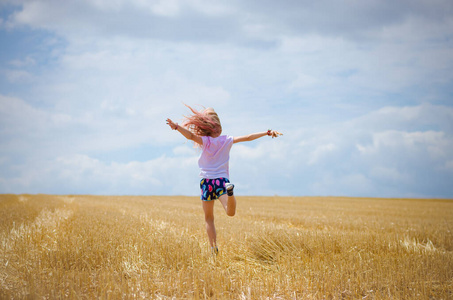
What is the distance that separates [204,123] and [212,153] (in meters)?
0.49

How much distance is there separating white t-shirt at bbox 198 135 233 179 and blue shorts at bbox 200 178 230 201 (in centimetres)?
6

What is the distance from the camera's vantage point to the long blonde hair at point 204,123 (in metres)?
5.17

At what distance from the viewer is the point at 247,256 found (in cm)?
551

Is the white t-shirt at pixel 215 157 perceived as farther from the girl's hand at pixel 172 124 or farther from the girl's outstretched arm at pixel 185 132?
the girl's hand at pixel 172 124

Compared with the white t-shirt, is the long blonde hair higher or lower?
higher

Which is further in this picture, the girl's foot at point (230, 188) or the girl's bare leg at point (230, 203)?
the girl's bare leg at point (230, 203)

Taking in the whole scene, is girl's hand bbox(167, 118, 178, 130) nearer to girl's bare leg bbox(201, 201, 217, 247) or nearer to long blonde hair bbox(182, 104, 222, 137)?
long blonde hair bbox(182, 104, 222, 137)

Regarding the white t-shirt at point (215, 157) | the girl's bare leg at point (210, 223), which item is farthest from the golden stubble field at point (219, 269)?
the white t-shirt at point (215, 157)

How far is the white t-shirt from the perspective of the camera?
5.07 m

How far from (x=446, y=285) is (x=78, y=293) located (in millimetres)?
4318

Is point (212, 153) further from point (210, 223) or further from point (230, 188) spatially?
point (210, 223)

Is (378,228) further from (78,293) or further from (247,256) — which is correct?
(78,293)

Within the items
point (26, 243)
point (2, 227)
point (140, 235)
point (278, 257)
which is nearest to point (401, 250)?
point (278, 257)

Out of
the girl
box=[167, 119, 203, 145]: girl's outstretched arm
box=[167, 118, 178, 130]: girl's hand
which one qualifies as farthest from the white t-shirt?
box=[167, 118, 178, 130]: girl's hand
